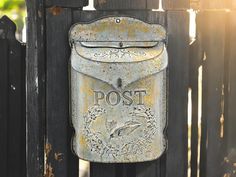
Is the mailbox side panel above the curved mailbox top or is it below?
below

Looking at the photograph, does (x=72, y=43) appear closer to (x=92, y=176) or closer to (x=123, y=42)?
(x=123, y=42)

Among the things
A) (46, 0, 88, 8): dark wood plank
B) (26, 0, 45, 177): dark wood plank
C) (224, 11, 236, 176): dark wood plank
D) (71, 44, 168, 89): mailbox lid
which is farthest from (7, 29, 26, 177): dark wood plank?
(224, 11, 236, 176): dark wood plank

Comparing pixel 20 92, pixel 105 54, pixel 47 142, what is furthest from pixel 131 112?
pixel 20 92

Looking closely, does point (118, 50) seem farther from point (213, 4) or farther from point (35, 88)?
point (213, 4)

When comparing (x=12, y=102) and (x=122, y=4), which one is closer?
(x=122, y=4)

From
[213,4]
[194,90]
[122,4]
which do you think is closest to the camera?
[122,4]

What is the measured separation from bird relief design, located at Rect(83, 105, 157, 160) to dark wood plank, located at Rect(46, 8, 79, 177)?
0.19 metres

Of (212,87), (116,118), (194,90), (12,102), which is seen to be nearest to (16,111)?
(12,102)

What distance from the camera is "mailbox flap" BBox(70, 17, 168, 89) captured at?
2.75m

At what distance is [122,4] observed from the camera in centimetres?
288

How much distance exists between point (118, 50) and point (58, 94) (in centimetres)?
42

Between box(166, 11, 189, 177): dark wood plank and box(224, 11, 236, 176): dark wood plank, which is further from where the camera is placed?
box(224, 11, 236, 176): dark wood plank

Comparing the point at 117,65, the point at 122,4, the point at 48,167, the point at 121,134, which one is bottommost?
the point at 48,167

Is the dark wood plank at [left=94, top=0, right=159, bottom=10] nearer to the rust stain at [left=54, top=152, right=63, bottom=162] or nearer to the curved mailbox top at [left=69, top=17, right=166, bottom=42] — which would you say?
the curved mailbox top at [left=69, top=17, right=166, bottom=42]
